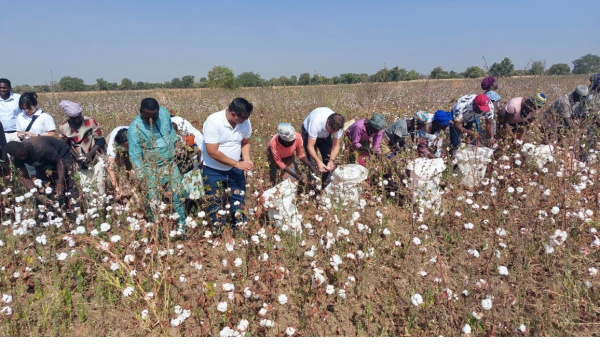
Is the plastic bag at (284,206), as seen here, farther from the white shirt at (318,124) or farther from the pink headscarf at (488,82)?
the pink headscarf at (488,82)

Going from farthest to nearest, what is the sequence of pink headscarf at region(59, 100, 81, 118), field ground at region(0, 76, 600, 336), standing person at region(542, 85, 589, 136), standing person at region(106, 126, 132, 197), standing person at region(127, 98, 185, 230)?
standing person at region(542, 85, 589, 136) → pink headscarf at region(59, 100, 81, 118) → standing person at region(106, 126, 132, 197) → standing person at region(127, 98, 185, 230) → field ground at region(0, 76, 600, 336)

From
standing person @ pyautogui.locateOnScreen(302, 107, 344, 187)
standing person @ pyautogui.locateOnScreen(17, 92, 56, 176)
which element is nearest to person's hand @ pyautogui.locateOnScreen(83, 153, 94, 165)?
standing person @ pyautogui.locateOnScreen(17, 92, 56, 176)

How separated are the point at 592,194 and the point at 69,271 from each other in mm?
4670

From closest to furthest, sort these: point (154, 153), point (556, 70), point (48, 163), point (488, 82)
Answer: point (154, 153) → point (48, 163) → point (488, 82) → point (556, 70)

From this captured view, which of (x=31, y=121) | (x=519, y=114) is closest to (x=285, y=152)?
(x=31, y=121)

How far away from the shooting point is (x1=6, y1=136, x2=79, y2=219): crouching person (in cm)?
318

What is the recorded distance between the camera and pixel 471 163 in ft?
12.7

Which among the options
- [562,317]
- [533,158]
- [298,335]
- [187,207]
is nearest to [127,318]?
[298,335]

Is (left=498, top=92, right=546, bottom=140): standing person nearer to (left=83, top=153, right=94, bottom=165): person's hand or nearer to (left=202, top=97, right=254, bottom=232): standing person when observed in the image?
(left=202, top=97, right=254, bottom=232): standing person

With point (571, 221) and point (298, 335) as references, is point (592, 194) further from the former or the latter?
point (298, 335)

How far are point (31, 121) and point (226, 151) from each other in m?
2.64

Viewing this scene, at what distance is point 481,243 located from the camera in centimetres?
297

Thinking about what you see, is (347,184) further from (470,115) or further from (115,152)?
(115,152)

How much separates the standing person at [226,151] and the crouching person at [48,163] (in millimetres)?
1247
